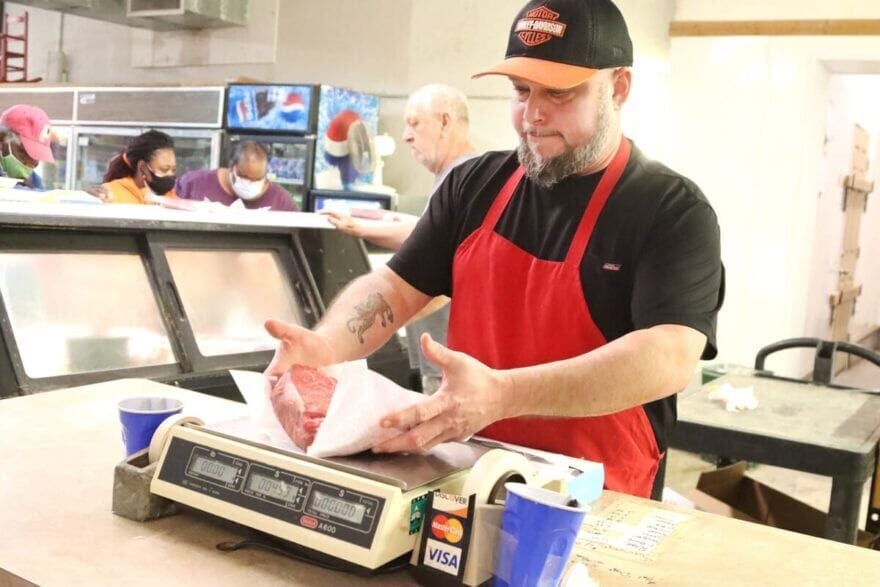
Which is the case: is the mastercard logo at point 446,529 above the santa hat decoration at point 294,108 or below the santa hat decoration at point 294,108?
below

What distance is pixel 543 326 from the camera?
1.76 meters

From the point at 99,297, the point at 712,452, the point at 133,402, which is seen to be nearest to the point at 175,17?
the point at 99,297

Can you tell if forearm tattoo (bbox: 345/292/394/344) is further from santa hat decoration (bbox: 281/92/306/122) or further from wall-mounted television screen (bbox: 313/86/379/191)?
santa hat decoration (bbox: 281/92/306/122)

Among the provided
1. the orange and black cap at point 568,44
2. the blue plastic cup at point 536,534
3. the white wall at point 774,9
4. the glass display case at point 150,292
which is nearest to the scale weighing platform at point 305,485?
the blue plastic cup at point 536,534

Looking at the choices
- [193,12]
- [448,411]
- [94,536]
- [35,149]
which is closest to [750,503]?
[448,411]

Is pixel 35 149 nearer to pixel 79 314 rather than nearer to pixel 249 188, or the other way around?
pixel 249 188

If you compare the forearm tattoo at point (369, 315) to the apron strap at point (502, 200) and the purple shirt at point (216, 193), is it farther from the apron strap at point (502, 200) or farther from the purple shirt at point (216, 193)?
the purple shirt at point (216, 193)

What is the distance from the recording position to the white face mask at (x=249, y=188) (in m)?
5.15

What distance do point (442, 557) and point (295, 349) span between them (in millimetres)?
642

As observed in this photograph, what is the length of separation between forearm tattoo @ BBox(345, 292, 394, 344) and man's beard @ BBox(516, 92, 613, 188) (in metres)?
0.45

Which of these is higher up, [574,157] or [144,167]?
[574,157]

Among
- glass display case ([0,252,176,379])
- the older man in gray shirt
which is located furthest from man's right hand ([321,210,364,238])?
glass display case ([0,252,176,379])

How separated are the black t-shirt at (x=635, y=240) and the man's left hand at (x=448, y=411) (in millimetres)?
474

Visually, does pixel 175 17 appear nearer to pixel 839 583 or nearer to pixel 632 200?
pixel 632 200
